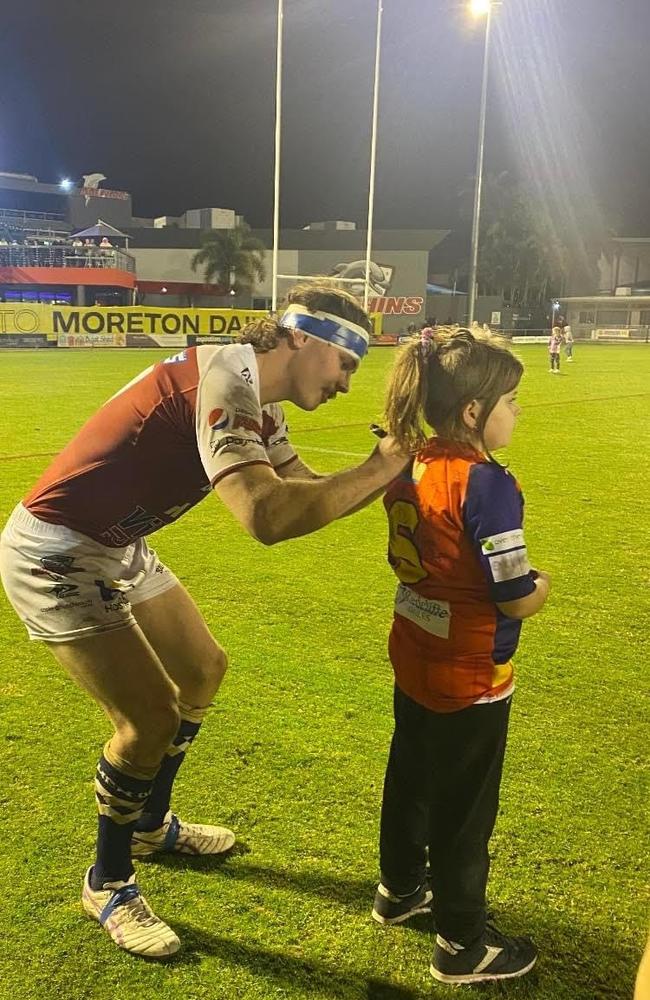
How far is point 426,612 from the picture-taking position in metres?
2.46

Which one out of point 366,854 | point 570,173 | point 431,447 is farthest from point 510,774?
point 570,173

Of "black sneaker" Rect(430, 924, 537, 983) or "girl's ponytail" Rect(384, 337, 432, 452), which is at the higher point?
"girl's ponytail" Rect(384, 337, 432, 452)

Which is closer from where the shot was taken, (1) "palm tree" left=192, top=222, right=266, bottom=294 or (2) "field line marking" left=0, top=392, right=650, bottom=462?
(2) "field line marking" left=0, top=392, right=650, bottom=462

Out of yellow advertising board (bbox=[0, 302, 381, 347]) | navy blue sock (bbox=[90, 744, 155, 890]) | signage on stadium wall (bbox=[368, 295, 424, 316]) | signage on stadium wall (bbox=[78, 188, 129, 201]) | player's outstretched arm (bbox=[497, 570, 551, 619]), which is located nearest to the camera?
player's outstretched arm (bbox=[497, 570, 551, 619])

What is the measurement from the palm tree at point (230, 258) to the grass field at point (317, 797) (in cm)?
6839

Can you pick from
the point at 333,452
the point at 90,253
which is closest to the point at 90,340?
the point at 333,452

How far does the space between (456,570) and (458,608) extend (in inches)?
4.6

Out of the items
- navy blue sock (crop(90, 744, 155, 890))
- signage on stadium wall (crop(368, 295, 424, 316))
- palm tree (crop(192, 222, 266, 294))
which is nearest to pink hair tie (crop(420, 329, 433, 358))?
navy blue sock (crop(90, 744, 155, 890))

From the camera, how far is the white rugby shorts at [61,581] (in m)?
2.62

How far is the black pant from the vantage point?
2.45 meters

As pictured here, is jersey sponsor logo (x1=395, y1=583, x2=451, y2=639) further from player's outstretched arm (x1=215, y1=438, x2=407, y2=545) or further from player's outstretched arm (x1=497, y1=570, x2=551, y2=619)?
player's outstretched arm (x1=215, y1=438, x2=407, y2=545)

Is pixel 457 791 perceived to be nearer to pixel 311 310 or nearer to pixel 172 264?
pixel 311 310

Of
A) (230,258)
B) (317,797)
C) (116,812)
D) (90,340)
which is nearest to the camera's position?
(116,812)

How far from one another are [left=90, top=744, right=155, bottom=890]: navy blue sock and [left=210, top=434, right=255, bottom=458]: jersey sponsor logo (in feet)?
3.86
